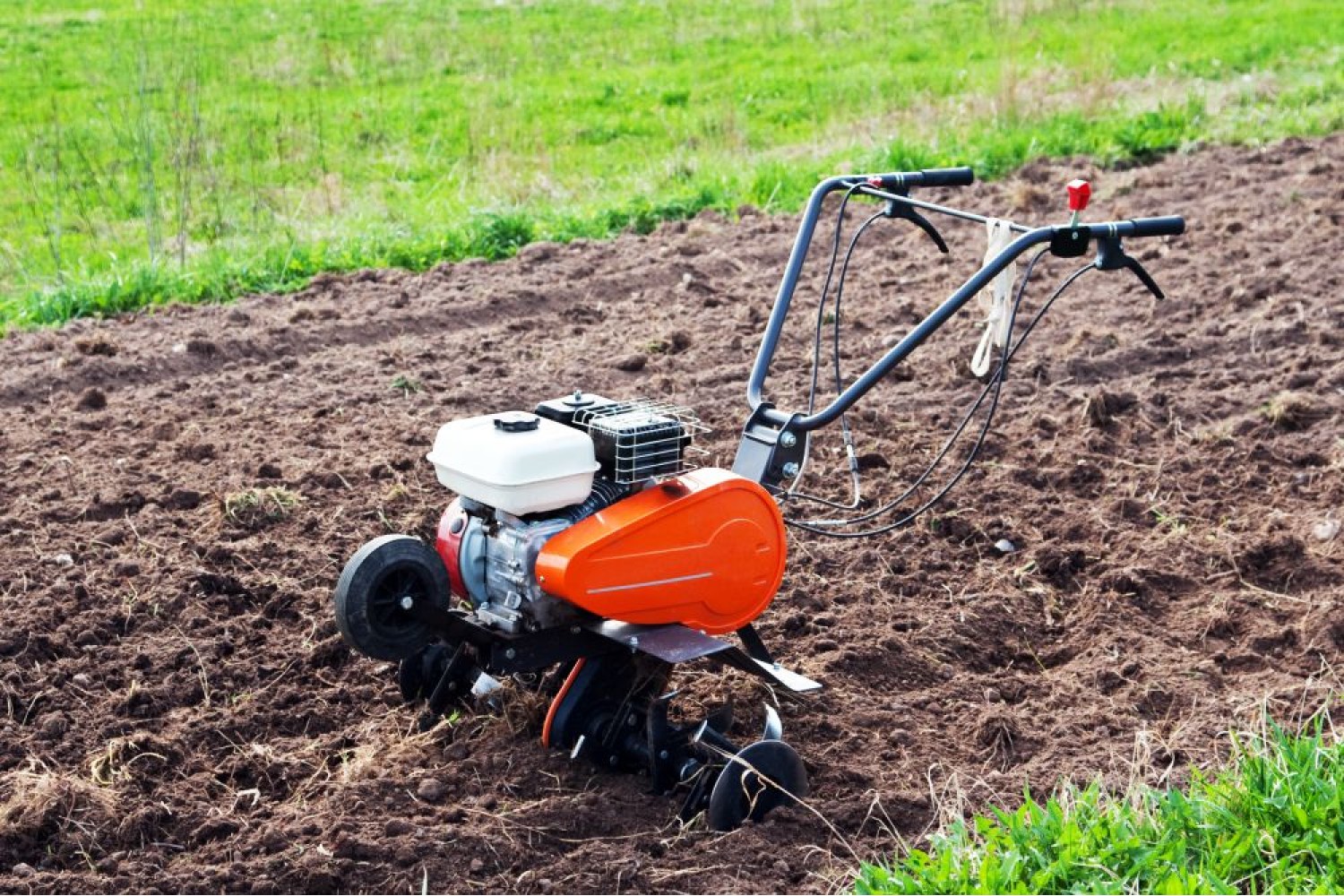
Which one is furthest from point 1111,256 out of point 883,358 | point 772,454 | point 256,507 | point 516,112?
point 516,112

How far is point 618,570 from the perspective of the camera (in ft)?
12.9

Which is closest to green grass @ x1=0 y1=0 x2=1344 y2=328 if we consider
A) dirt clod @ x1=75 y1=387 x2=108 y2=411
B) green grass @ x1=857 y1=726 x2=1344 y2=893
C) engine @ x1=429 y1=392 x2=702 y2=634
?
dirt clod @ x1=75 y1=387 x2=108 y2=411

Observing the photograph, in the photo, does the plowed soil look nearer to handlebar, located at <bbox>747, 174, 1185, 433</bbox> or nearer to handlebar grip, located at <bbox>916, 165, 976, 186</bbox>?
handlebar, located at <bbox>747, 174, 1185, 433</bbox>

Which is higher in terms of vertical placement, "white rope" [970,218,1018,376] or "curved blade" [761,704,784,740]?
"white rope" [970,218,1018,376]

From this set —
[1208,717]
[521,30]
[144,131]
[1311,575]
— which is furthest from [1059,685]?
[521,30]

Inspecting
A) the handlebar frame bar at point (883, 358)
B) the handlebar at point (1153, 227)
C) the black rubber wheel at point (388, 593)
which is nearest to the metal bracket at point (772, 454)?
the handlebar frame bar at point (883, 358)

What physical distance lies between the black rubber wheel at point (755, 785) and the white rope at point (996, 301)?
115 centimetres

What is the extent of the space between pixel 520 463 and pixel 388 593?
466mm

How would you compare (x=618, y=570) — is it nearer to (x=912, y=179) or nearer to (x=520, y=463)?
(x=520, y=463)

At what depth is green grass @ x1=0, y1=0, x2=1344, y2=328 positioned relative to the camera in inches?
369

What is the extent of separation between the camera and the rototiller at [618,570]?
3908 millimetres

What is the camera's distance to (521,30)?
18.5 m

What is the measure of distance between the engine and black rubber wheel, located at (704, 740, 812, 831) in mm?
569

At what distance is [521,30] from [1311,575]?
48.2 ft
